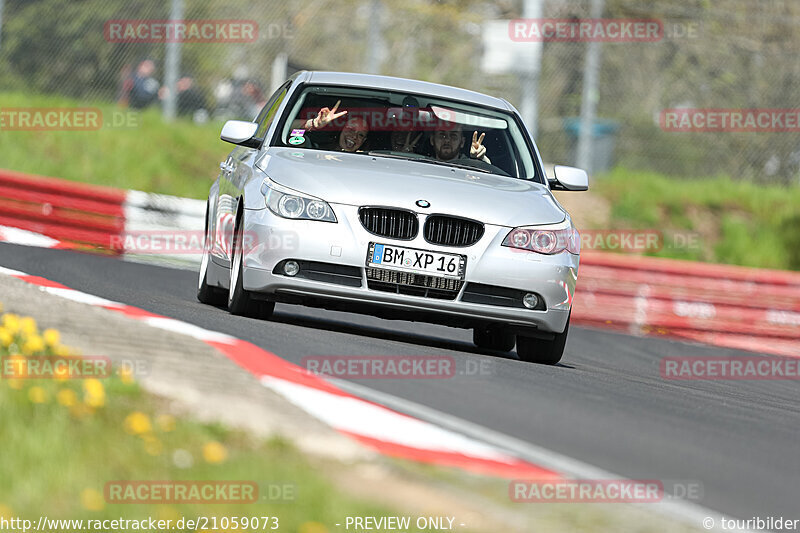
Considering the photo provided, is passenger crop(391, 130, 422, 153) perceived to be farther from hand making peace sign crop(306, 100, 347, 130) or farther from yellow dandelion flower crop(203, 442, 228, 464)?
yellow dandelion flower crop(203, 442, 228, 464)

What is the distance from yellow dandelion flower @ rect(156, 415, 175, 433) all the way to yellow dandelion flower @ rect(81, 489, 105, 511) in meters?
0.53

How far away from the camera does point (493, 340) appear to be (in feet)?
32.0

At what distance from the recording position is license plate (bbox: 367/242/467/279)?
7742 mm

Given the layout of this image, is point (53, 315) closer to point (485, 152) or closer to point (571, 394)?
point (571, 394)

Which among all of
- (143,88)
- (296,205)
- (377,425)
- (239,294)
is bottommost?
(377,425)

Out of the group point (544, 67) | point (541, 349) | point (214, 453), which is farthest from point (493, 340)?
point (544, 67)

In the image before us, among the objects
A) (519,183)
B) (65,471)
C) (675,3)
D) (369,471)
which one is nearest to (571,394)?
(519,183)

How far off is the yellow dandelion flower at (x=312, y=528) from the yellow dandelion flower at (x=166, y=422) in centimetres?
77

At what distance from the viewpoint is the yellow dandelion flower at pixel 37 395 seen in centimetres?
446

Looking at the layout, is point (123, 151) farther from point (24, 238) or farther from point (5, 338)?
point (5, 338)

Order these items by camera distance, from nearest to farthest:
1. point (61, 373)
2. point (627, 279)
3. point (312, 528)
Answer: point (312, 528), point (61, 373), point (627, 279)

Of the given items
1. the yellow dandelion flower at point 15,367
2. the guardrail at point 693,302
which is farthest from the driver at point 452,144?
the guardrail at point 693,302

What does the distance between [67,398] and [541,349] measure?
478 centimetres

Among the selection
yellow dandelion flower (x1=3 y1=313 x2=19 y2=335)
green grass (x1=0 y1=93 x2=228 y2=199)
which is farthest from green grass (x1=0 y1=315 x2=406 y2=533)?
green grass (x1=0 y1=93 x2=228 y2=199)
